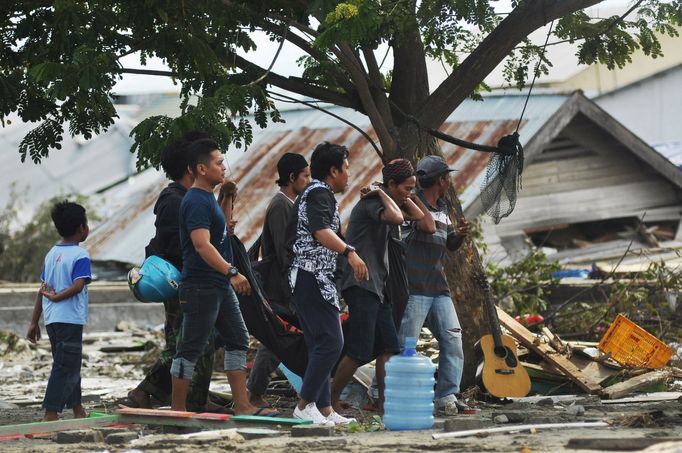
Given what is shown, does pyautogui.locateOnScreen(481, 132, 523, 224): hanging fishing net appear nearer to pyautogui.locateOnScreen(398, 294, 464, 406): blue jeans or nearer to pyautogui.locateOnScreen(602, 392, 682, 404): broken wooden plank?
pyautogui.locateOnScreen(398, 294, 464, 406): blue jeans

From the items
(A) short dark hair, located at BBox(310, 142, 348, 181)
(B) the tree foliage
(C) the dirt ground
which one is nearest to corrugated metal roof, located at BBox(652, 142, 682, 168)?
(B) the tree foliage

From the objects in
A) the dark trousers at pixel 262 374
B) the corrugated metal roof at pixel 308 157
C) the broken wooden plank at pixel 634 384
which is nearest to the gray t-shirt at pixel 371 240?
the dark trousers at pixel 262 374

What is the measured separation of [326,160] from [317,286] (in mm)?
879

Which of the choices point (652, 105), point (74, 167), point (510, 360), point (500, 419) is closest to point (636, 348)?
point (510, 360)

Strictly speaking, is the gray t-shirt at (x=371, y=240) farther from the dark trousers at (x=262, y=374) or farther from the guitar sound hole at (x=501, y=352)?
the guitar sound hole at (x=501, y=352)

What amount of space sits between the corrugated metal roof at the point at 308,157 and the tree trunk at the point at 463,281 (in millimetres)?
5246

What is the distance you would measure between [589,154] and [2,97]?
12.5 meters

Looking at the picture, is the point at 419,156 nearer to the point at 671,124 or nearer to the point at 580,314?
the point at 580,314

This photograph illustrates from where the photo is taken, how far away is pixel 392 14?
9.20m

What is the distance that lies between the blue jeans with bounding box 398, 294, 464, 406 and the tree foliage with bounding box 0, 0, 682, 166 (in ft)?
5.92

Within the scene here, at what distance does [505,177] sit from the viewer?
1062 centimetres

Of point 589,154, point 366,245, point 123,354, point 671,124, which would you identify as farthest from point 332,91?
point 671,124

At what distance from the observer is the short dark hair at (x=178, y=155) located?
869 cm

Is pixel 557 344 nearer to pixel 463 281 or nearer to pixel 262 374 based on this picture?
pixel 463 281
